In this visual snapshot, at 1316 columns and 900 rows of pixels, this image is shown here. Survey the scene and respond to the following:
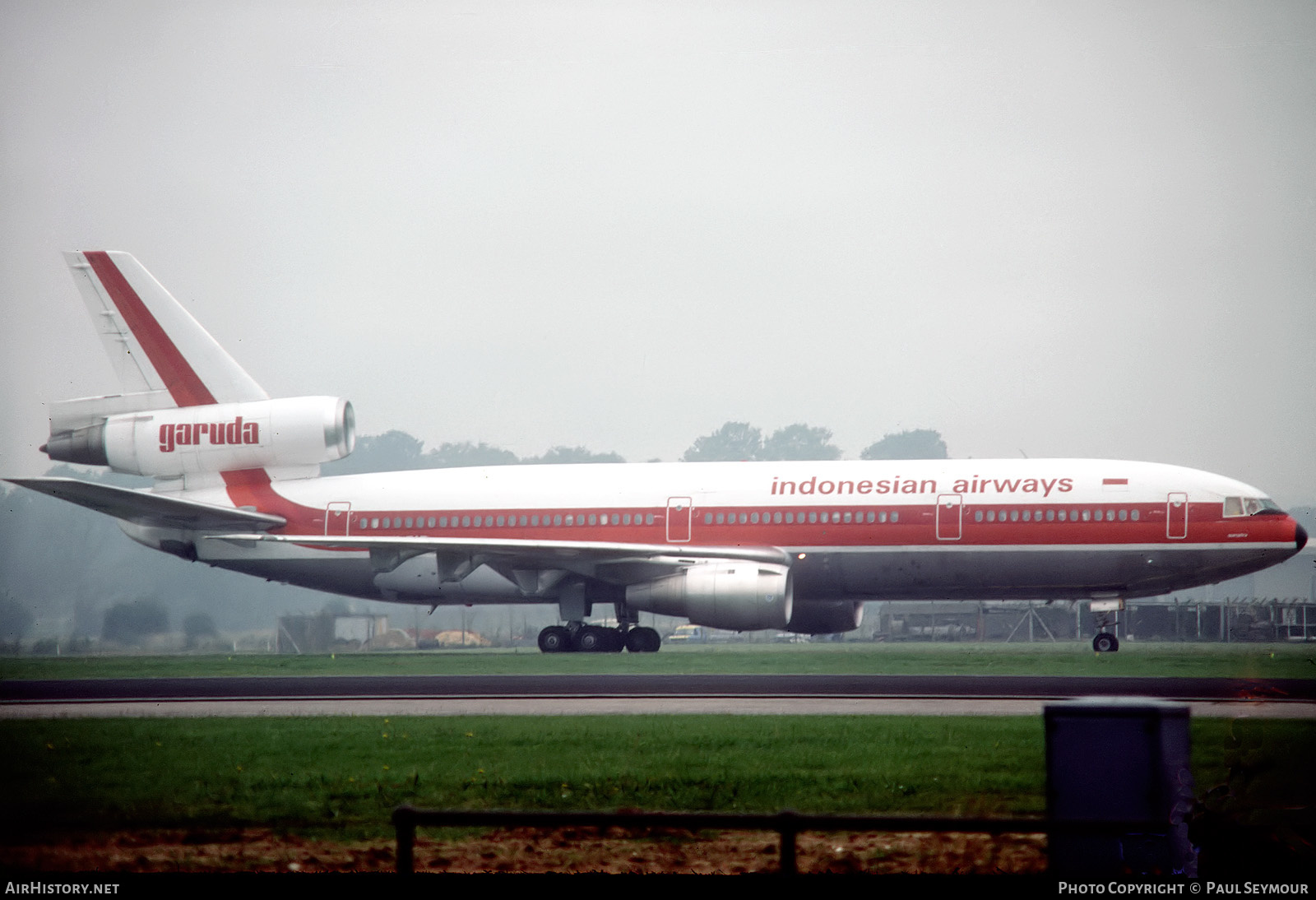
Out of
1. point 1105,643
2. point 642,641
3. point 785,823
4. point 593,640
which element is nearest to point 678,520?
point 642,641

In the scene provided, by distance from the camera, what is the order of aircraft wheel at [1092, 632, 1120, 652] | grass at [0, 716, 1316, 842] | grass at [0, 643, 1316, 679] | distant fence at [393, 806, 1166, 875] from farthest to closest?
1. aircraft wheel at [1092, 632, 1120, 652]
2. grass at [0, 643, 1316, 679]
3. grass at [0, 716, 1316, 842]
4. distant fence at [393, 806, 1166, 875]

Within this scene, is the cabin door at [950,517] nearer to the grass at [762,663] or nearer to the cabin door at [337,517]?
the grass at [762,663]

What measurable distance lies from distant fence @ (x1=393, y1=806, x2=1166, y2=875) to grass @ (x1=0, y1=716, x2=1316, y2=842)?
3.66m

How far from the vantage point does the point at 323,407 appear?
101 feet

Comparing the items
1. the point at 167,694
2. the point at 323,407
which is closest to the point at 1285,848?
the point at 167,694

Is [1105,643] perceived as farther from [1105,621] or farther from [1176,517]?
[1176,517]

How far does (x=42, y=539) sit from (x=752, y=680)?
31.2 meters

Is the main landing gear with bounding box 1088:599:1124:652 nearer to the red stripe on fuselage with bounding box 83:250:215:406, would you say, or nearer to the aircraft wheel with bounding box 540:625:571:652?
the aircraft wheel with bounding box 540:625:571:652

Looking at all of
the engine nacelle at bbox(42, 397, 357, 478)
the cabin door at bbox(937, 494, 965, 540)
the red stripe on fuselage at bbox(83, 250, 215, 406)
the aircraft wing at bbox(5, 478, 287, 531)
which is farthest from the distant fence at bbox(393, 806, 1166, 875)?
the red stripe on fuselage at bbox(83, 250, 215, 406)

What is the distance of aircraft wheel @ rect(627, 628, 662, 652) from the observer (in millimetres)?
29281

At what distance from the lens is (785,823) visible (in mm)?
5883

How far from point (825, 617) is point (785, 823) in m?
24.9

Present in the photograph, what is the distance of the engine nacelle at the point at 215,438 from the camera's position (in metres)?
30.7

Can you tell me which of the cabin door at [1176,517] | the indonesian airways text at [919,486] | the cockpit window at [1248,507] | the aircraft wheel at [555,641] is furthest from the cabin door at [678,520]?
the cockpit window at [1248,507]
